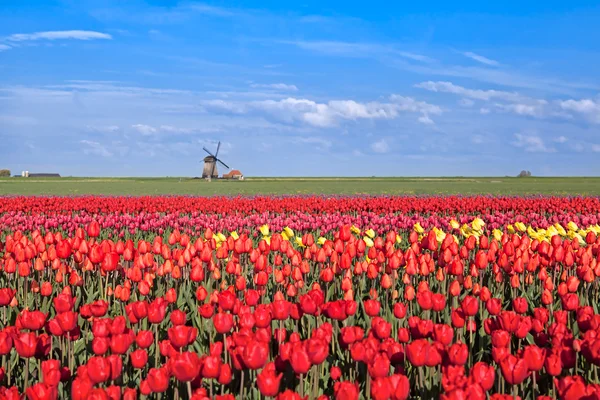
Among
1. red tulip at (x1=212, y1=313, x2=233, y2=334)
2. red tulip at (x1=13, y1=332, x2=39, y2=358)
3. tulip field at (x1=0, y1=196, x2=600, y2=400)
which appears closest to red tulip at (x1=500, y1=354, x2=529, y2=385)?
tulip field at (x1=0, y1=196, x2=600, y2=400)

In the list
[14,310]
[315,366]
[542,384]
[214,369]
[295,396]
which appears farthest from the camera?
[14,310]

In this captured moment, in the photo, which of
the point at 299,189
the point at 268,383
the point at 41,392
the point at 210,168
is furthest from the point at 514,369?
the point at 210,168

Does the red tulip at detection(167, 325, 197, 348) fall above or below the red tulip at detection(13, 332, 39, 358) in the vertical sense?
above

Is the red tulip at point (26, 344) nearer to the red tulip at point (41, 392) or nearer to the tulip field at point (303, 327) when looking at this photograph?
the tulip field at point (303, 327)

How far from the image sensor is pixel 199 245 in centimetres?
807

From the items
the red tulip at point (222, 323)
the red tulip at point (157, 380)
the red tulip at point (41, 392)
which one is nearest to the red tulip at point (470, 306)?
the red tulip at point (222, 323)

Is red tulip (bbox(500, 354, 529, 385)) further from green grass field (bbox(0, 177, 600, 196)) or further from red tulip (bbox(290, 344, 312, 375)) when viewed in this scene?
green grass field (bbox(0, 177, 600, 196))

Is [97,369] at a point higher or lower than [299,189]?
lower

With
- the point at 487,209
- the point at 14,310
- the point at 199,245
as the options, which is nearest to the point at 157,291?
the point at 199,245

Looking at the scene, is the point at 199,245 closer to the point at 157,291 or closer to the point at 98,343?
the point at 157,291

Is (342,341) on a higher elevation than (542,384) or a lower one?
higher

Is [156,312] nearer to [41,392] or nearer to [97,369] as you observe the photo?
[97,369]

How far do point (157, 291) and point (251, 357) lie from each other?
Answer: 447 cm

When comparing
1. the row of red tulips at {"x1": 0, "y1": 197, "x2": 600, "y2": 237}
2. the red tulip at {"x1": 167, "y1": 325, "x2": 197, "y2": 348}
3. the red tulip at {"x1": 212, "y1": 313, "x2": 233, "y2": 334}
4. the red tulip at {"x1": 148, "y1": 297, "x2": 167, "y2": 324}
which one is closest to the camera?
the red tulip at {"x1": 167, "y1": 325, "x2": 197, "y2": 348}
